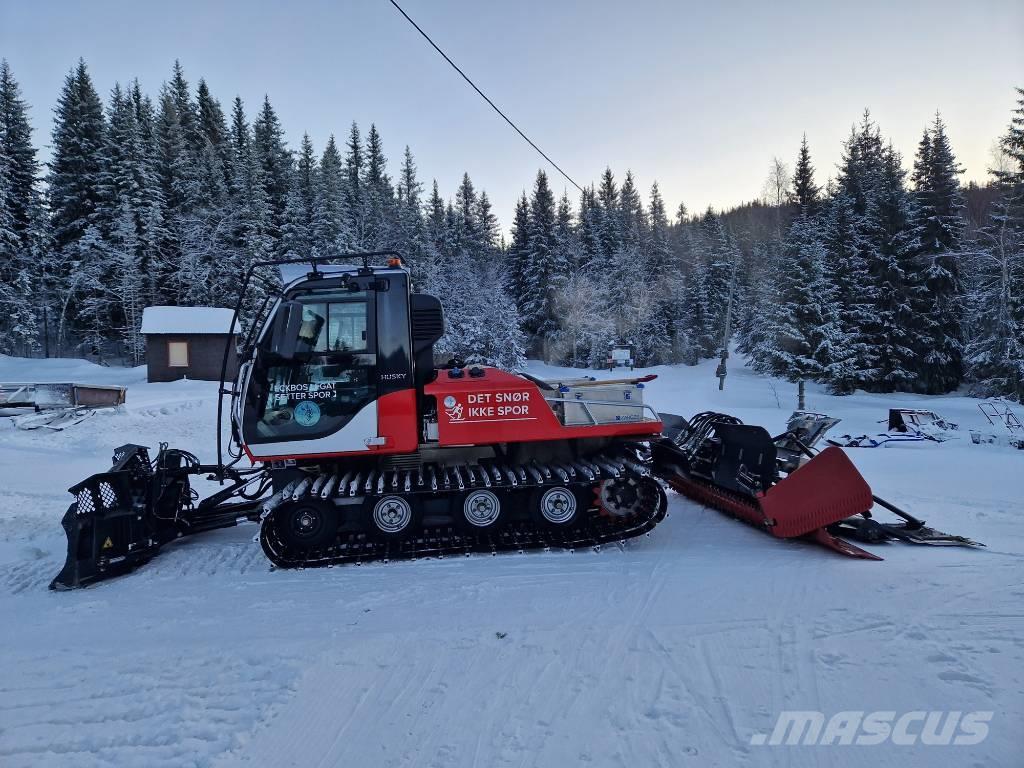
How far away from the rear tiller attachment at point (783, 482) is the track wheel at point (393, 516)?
9.86ft

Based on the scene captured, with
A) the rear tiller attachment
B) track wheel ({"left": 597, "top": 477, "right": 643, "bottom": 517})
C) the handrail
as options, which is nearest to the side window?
the handrail

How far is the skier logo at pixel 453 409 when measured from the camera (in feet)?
17.5

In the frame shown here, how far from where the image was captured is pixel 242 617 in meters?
4.16

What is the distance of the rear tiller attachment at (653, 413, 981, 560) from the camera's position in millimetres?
5199

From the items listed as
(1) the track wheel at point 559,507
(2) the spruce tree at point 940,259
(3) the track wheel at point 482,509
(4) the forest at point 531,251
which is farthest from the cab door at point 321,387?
(2) the spruce tree at point 940,259

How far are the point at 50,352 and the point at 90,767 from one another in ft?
149

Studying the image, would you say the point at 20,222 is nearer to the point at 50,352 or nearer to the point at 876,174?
the point at 50,352

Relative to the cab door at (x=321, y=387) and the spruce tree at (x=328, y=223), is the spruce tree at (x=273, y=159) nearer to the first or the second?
the spruce tree at (x=328, y=223)

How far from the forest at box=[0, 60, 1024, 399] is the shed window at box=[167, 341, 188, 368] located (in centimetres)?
936

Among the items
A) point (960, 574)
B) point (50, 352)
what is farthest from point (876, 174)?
point (50, 352)

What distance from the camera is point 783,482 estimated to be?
5.55 metres

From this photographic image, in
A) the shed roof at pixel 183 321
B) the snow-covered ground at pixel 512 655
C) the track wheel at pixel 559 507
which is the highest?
the shed roof at pixel 183 321

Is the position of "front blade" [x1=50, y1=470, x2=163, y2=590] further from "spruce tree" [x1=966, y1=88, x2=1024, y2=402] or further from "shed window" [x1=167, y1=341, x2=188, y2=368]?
"spruce tree" [x1=966, y1=88, x2=1024, y2=402]

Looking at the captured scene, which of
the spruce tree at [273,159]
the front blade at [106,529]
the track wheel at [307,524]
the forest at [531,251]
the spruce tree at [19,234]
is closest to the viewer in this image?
the front blade at [106,529]
